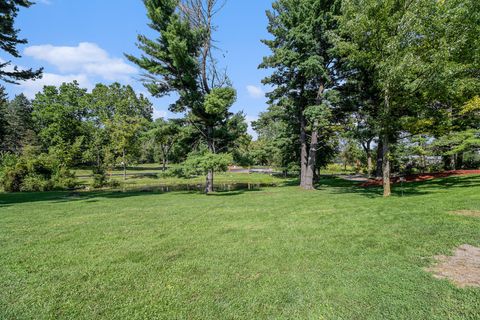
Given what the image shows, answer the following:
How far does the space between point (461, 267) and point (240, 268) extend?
11.0ft

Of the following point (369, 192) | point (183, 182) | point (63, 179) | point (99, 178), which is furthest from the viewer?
point (183, 182)

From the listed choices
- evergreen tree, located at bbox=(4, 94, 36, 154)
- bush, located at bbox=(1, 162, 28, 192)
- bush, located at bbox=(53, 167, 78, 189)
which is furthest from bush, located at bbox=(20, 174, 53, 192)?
evergreen tree, located at bbox=(4, 94, 36, 154)

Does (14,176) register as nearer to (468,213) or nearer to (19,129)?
(468,213)

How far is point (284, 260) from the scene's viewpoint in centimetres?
457

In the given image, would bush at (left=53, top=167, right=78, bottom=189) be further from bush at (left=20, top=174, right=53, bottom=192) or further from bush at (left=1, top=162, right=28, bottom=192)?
bush at (left=1, top=162, right=28, bottom=192)

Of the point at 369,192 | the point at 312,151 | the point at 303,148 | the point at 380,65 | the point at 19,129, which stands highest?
the point at 19,129

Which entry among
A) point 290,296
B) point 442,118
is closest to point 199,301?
point 290,296

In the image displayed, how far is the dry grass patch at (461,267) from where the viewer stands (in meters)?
3.58

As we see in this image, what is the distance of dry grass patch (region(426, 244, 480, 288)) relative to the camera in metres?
3.58

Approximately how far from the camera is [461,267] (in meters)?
3.96

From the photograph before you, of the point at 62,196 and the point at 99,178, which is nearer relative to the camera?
the point at 62,196

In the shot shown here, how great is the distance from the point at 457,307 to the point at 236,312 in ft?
8.34

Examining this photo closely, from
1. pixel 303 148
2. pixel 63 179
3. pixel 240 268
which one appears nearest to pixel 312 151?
pixel 303 148

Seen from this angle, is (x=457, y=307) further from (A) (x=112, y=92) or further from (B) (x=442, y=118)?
(A) (x=112, y=92)
